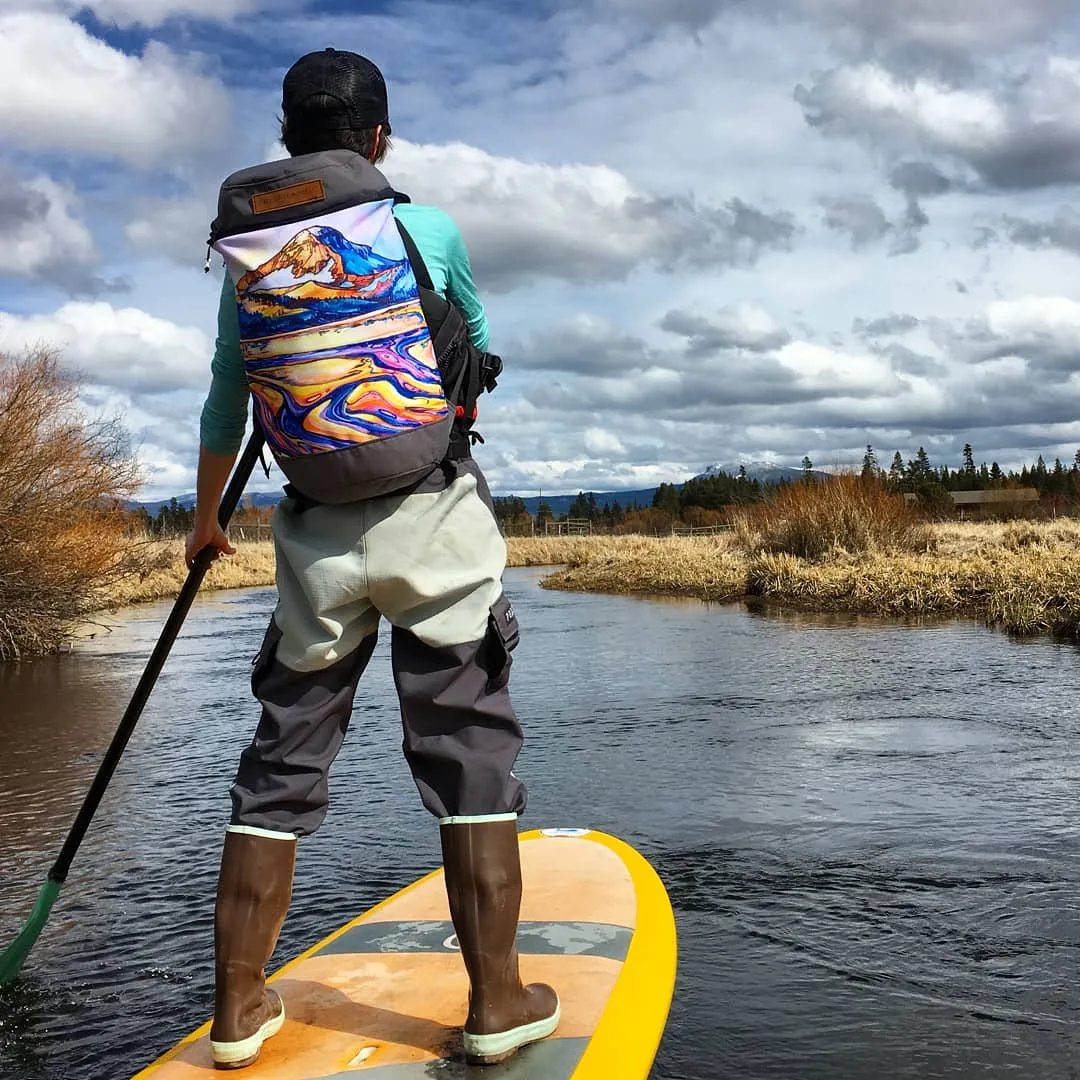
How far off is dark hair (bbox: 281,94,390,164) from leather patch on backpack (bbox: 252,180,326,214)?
0.47 feet

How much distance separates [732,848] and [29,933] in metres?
2.77

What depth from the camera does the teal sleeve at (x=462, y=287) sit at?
2.25 m

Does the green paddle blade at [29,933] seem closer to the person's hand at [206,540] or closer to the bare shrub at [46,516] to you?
the person's hand at [206,540]

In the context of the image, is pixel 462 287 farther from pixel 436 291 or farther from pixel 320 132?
pixel 320 132

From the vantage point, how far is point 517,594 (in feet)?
79.3

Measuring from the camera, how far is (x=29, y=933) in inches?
117

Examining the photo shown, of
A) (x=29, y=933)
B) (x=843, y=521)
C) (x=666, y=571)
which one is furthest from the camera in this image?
(x=666, y=571)

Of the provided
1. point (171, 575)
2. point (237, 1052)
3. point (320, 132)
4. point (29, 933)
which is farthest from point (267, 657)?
point (171, 575)

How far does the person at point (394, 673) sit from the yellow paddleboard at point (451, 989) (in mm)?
93

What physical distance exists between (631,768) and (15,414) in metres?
8.81

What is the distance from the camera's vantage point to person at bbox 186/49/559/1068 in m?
2.13

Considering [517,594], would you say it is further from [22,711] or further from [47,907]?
[47,907]

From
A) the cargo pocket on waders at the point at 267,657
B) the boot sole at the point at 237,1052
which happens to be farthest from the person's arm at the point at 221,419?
the boot sole at the point at 237,1052

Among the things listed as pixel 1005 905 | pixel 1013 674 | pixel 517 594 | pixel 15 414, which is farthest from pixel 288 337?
pixel 517 594
